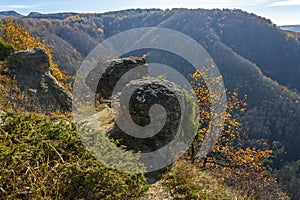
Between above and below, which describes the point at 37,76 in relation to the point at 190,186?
above

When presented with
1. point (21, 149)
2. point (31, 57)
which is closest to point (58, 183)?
point (21, 149)

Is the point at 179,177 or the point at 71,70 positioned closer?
the point at 179,177

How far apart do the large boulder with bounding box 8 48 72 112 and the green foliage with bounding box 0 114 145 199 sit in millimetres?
9478

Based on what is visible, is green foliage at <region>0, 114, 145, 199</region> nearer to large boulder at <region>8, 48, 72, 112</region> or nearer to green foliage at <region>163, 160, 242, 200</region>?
green foliage at <region>163, 160, 242, 200</region>

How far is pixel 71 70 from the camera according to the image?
350 ft

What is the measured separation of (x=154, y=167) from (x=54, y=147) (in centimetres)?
320

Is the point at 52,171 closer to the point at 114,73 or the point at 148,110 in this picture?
the point at 148,110

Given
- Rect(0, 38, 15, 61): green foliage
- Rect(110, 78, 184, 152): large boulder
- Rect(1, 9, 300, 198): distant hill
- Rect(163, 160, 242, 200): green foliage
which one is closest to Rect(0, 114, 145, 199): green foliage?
Rect(163, 160, 242, 200): green foliage

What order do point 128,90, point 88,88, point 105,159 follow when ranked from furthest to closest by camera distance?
point 88,88
point 128,90
point 105,159

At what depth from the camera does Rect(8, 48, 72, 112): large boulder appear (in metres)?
14.9

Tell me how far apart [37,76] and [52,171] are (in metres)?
12.3

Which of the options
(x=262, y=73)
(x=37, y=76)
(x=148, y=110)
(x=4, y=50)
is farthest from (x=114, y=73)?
(x=262, y=73)

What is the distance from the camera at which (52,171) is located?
454cm

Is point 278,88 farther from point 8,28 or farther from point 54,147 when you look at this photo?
point 54,147
